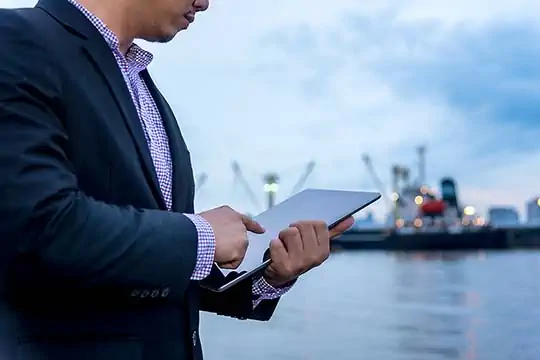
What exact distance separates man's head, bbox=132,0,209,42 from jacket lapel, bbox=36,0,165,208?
0.41 feet

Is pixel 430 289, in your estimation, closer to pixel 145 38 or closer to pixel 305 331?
pixel 305 331

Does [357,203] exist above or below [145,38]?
below

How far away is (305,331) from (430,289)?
920cm

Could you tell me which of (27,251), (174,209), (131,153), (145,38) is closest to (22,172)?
(27,251)

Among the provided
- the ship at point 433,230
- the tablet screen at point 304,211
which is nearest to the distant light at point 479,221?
the ship at point 433,230

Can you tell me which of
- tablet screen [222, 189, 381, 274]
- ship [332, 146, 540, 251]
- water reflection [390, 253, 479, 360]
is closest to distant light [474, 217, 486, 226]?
ship [332, 146, 540, 251]

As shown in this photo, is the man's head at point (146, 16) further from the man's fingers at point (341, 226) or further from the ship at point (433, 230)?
the ship at point (433, 230)

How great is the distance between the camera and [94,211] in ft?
3.92

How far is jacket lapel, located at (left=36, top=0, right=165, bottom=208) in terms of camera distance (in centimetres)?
136

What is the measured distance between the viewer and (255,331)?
10.4 meters

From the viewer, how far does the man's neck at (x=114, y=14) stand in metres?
1.47

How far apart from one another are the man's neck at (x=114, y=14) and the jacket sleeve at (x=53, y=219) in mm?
210

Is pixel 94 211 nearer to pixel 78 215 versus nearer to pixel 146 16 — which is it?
pixel 78 215

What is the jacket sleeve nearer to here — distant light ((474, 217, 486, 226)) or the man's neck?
the man's neck
